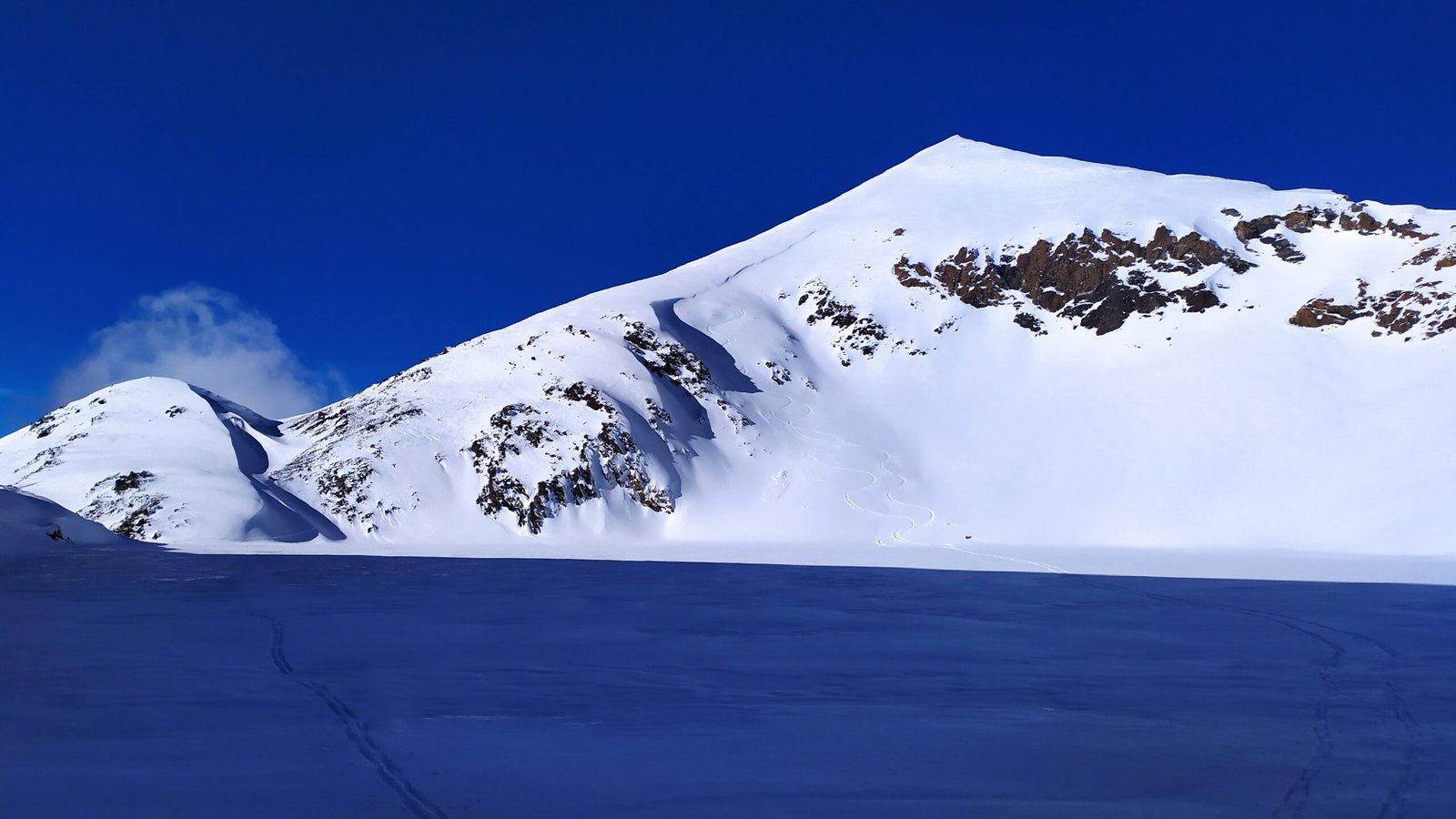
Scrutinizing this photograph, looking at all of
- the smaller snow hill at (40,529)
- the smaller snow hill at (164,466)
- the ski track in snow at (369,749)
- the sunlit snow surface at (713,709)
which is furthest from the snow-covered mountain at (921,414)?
the ski track in snow at (369,749)

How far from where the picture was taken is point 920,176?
89.2 m

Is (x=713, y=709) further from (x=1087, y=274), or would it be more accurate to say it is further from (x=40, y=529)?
(x=1087, y=274)

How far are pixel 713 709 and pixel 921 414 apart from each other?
50612mm

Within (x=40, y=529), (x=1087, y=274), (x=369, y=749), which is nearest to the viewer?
(x=369, y=749)

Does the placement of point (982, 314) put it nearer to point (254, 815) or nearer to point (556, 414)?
point (556, 414)

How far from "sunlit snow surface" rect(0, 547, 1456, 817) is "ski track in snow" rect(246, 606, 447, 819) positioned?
0.03m

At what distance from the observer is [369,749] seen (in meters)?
6.90

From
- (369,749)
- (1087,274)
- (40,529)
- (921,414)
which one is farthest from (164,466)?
(1087,274)

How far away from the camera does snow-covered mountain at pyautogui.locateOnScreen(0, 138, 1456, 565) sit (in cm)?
4328

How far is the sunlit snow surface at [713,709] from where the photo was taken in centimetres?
605

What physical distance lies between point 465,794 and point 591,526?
135ft

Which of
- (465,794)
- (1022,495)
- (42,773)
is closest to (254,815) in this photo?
(465,794)

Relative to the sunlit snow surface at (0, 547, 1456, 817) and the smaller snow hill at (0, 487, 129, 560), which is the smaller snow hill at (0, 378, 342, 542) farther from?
the sunlit snow surface at (0, 547, 1456, 817)

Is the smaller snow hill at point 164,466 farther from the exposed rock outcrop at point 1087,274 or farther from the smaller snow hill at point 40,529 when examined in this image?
the exposed rock outcrop at point 1087,274
